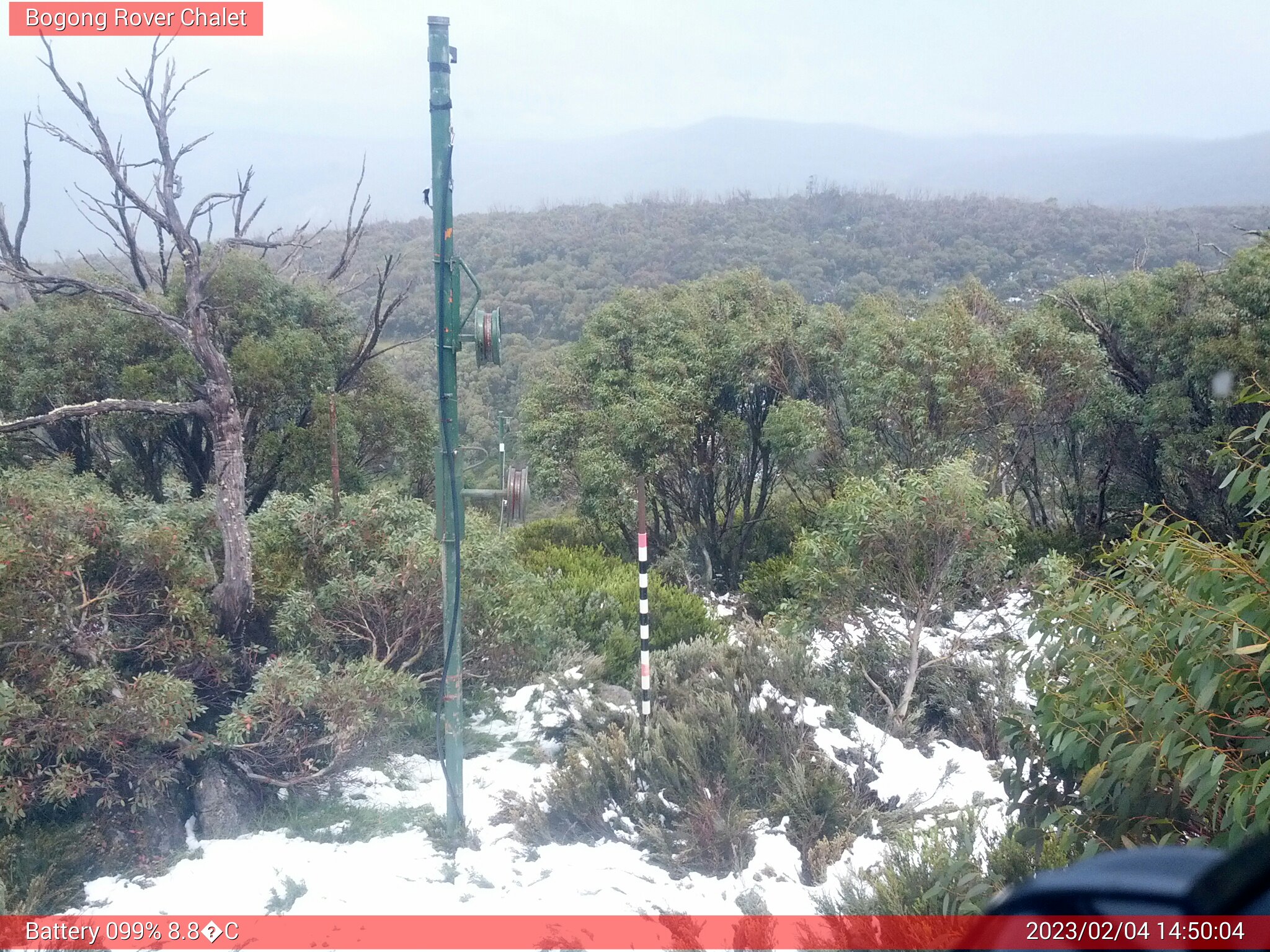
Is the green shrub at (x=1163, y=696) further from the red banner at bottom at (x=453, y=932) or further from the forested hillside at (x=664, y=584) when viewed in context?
the red banner at bottom at (x=453, y=932)

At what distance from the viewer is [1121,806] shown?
2.49 m

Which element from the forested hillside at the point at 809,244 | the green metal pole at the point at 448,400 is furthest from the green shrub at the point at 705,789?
the forested hillside at the point at 809,244

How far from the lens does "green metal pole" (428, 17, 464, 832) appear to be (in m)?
4.25

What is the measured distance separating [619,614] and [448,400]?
11.8 ft

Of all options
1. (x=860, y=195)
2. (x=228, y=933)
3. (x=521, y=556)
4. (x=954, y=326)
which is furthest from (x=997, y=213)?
(x=228, y=933)

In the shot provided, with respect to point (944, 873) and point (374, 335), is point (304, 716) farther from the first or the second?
point (374, 335)

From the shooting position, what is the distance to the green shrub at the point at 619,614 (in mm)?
7086

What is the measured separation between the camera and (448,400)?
4.52 meters

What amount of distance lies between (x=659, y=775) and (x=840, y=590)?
205cm

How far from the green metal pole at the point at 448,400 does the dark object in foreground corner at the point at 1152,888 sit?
3.76 meters

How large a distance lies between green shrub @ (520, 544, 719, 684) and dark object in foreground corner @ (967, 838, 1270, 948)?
5.98m

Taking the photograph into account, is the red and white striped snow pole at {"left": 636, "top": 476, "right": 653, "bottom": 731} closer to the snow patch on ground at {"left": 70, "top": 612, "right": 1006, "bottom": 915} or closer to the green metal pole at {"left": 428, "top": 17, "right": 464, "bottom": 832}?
the snow patch on ground at {"left": 70, "top": 612, "right": 1006, "bottom": 915}

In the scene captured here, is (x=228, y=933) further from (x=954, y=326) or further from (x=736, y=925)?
(x=954, y=326)

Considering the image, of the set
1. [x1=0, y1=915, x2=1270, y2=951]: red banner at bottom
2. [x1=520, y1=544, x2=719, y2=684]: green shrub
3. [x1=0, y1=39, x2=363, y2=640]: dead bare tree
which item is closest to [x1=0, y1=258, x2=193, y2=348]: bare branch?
[x1=0, y1=39, x2=363, y2=640]: dead bare tree
